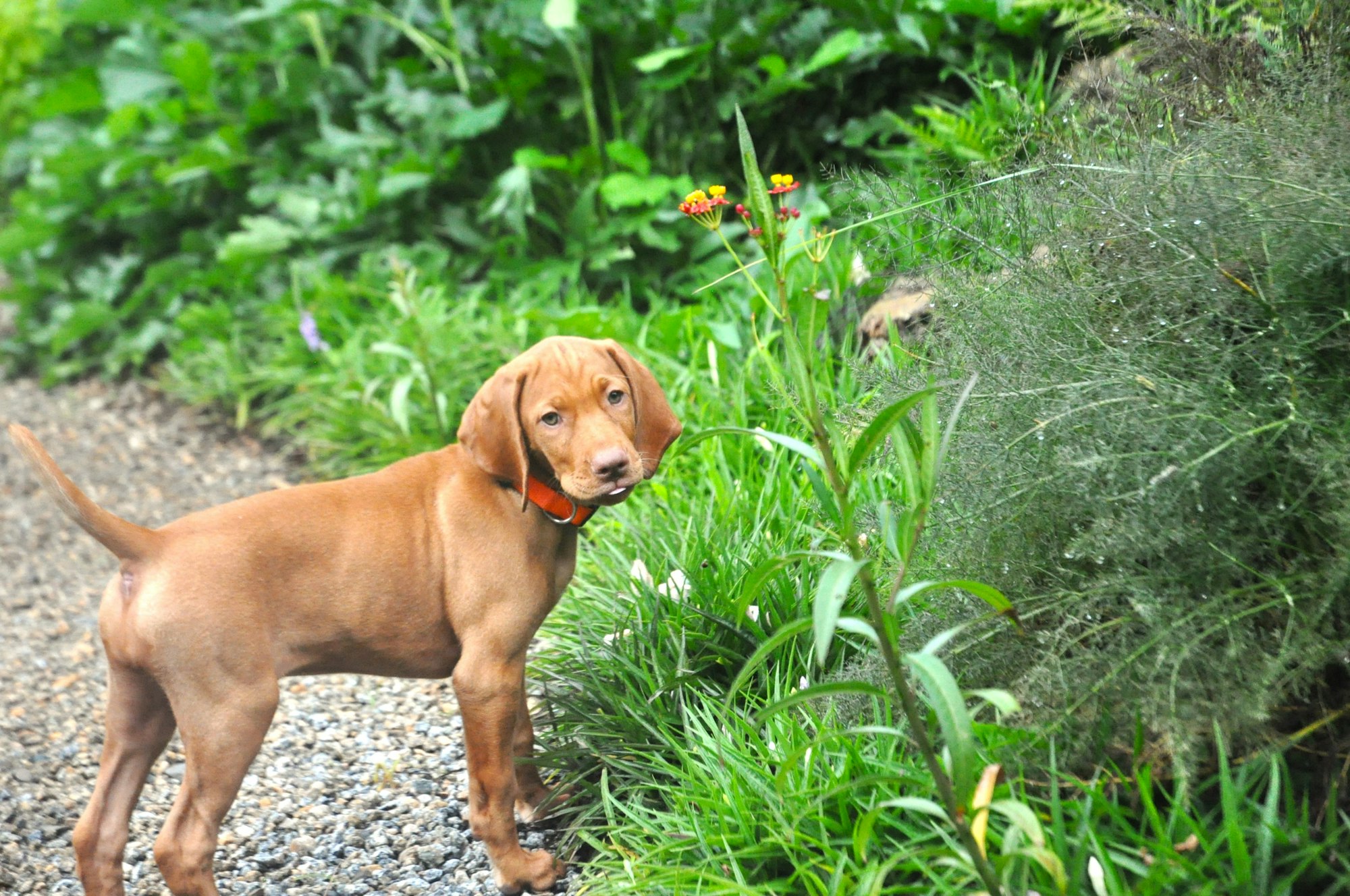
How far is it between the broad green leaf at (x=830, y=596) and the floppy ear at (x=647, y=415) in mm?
1051

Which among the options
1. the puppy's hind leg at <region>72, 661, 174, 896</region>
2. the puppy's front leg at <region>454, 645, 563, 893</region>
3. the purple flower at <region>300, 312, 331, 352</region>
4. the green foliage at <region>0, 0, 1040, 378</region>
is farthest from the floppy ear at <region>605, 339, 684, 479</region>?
the purple flower at <region>300, 312, 331, 352</region>

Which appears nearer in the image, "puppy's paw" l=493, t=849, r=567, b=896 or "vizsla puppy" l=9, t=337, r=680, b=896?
"vizsla puppy" l=9, t=337, r=680, b=896

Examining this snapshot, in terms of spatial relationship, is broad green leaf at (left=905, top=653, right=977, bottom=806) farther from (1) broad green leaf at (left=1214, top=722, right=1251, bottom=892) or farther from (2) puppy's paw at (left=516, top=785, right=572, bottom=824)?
(2) puppy's paw at (left=516, top=785, right=572, bottom=824)

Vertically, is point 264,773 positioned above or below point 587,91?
below

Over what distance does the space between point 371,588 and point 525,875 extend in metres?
0.81

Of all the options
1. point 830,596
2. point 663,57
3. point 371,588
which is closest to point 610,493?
point 371,588

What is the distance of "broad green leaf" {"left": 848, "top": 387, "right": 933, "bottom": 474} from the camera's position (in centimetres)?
207

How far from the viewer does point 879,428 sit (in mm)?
2127

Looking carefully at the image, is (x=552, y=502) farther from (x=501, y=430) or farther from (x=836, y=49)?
(x=836, y=49)

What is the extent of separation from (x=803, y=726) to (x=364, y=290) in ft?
14.2

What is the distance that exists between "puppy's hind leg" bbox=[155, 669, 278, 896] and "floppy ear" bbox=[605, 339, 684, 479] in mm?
1047

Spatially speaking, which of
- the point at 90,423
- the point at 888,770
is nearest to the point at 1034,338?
the point at 888,770

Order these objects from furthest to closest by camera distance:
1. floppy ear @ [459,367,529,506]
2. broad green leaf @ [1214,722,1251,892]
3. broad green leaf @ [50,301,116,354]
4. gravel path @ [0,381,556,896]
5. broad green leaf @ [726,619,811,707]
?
broad green leaf @ [50,301,116,354]
gravel path @ [0,381,556,896]
floppy ear @ [459,367,529,506]
broad green leaf @ [726,619,811,707]
broad green leaf @ [1214,722,1251,892]

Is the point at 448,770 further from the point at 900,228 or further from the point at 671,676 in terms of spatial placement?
the point at 900,228
